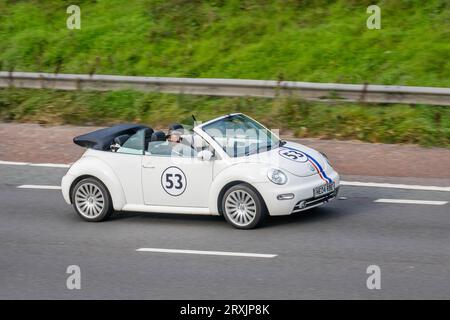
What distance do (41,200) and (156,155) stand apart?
2635 millimetres

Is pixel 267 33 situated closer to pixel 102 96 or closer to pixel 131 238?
pixel 102 96

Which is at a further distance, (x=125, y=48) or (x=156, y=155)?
(x=125, y=48)

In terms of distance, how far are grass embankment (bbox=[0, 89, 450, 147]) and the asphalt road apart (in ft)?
9.53

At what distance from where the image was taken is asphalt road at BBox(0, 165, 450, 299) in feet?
32.4

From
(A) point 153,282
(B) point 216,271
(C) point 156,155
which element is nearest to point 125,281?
(A) point 153,282

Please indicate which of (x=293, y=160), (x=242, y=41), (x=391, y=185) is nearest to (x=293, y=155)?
(x=293, y=160)

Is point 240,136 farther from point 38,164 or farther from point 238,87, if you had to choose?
point 238,87

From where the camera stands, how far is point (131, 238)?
12.1m

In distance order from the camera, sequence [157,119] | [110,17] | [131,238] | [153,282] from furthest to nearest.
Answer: [110,17] → [157,119] → [131,238] → [153,282]

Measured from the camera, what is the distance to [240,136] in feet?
41.7

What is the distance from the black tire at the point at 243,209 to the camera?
11914 mm

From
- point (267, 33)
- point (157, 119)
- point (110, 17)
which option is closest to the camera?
point (157, 119)

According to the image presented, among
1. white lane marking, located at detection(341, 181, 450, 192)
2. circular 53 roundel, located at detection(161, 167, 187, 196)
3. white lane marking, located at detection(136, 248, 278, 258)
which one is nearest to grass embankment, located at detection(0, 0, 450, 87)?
white lane marking, located at detection(341, 181, 450, 192)

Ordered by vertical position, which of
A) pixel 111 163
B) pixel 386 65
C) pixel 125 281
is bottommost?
pixel 125 281
